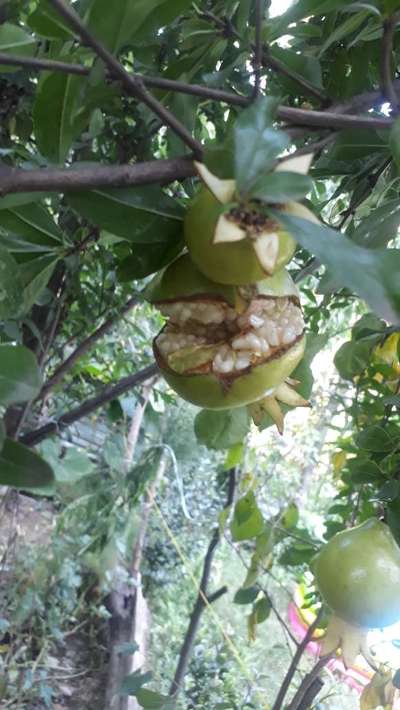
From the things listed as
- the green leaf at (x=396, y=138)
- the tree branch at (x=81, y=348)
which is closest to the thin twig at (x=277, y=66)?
the green leaf at (x=396, y=138)

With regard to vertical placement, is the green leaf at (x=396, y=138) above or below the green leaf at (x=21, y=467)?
above

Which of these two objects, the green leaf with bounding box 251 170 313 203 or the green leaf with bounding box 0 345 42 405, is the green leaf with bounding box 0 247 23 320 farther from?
the green leaf with bounding box 251 170 313 203

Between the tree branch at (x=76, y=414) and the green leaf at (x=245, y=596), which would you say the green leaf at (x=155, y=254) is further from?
the green leaf at (x=245, y=596)

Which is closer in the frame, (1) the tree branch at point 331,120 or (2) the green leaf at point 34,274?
(1) the tree branch at point 331,120

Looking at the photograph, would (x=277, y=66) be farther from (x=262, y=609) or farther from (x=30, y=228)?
(x=262, y=609)

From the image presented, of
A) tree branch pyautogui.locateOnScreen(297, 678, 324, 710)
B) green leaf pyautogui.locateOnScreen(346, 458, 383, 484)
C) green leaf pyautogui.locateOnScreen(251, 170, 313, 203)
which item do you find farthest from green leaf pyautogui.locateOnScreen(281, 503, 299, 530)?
green leaf pyautogui.locateOnScreen(251, 170, 313, 203)

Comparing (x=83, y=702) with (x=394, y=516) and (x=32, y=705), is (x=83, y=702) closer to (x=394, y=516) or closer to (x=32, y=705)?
(x=32, y=705)
